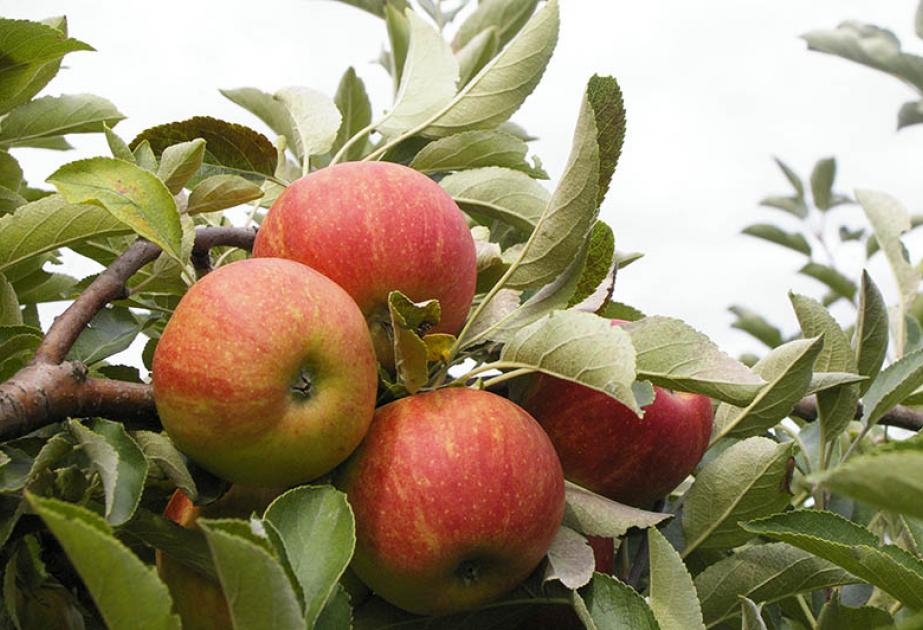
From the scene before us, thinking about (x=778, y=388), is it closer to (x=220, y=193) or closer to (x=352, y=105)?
(x=220, y=193)

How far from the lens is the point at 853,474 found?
50 centimetres

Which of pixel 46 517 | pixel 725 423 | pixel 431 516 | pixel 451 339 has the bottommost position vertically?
pixel 725 423

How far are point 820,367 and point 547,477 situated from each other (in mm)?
602

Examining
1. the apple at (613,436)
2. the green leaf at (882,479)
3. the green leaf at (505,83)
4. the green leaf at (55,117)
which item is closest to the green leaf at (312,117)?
the green leaf at (505,83)

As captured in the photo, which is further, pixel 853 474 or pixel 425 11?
pixel 425 11

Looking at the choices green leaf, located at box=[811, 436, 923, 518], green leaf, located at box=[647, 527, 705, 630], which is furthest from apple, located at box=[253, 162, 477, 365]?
green leaf, located at box=[811, 436, 923, 518]

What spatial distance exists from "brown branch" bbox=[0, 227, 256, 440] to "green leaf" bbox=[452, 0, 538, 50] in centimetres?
111

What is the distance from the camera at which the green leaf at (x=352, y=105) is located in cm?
181

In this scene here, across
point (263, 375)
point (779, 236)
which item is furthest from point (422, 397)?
point (779, 236)

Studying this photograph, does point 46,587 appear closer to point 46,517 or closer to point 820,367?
point 46,517

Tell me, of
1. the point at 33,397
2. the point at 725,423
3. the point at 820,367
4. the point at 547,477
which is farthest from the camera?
the point at 820,367

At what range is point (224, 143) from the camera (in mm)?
1260

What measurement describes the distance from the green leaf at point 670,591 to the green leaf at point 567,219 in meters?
0.30

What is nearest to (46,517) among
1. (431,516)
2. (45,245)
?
(431,516)
